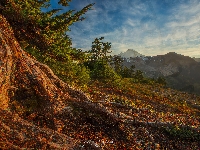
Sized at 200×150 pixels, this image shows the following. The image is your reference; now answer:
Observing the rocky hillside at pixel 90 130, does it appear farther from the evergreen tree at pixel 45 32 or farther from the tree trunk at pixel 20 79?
the evergreen tree at pixel 45 32

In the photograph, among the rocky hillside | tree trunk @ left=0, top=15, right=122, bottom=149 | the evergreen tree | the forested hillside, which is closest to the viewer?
the rocky hillside

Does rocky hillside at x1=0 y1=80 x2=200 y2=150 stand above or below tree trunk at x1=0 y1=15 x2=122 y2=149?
below

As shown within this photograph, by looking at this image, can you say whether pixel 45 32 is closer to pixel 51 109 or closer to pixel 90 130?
pixel 51 109

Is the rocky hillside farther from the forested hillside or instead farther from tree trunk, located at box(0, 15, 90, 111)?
tree trunk, located at box(0, 15, 90, 111)

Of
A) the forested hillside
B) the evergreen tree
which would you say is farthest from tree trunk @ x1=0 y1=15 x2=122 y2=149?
the evergreen tree

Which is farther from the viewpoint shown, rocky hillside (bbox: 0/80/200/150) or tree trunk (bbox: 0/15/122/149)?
tree trunk (bbox: 0/15/122/149)

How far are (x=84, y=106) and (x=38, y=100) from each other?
2.58 meters

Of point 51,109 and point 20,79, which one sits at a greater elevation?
point 20,79

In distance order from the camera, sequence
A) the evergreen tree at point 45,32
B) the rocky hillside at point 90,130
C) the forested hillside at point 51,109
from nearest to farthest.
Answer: the rocky hillside at point 90,130, the forested hillside at point 51,109, the evergreen tree at point 45,32

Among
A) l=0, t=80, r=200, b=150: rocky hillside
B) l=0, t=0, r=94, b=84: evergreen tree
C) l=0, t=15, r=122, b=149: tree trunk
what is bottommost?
l=0, t=80, r=200, b=150: rocky hillside

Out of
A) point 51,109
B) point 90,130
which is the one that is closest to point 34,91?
point 51,109

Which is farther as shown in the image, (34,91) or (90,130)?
(90,130)

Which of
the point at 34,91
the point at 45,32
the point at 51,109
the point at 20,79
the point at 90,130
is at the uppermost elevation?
the point at 45,32

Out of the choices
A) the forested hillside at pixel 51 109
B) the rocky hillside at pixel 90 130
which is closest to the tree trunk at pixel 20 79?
the forested hillside at pixel 51 109
